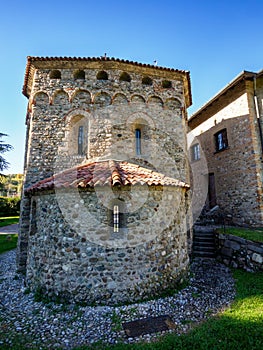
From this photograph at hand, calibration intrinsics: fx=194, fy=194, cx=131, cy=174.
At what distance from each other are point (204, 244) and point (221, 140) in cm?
730

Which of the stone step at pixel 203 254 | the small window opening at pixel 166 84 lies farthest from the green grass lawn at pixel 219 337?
the small window opening at pixel 166 84

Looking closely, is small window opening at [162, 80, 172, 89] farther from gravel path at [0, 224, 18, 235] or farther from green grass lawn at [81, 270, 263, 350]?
gravel path at [0, 224, 18, 235]

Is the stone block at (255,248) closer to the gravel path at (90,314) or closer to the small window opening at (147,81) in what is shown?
the gravel path at (90,314)

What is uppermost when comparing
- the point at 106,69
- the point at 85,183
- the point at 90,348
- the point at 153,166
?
the point at 106,69

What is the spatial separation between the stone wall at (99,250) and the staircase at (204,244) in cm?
337

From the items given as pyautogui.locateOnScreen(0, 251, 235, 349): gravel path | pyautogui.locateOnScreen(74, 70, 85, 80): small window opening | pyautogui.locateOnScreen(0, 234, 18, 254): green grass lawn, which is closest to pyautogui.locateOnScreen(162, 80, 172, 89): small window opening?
pyautogui.locateOnScreen(74, 70, 85, 80): small window opening

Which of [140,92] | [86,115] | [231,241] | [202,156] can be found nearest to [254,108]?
[202,156]

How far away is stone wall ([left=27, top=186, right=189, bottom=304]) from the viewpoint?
533 cm

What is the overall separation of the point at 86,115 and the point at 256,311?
8678 millimetres

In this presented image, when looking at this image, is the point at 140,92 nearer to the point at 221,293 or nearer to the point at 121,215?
the point at 121,215

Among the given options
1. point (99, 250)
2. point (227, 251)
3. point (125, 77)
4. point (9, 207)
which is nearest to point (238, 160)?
point (227, 251)

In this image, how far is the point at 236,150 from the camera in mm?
11609

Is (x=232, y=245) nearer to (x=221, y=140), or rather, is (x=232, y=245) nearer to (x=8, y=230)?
(x=221, y=140)

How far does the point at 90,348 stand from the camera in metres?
3.68
